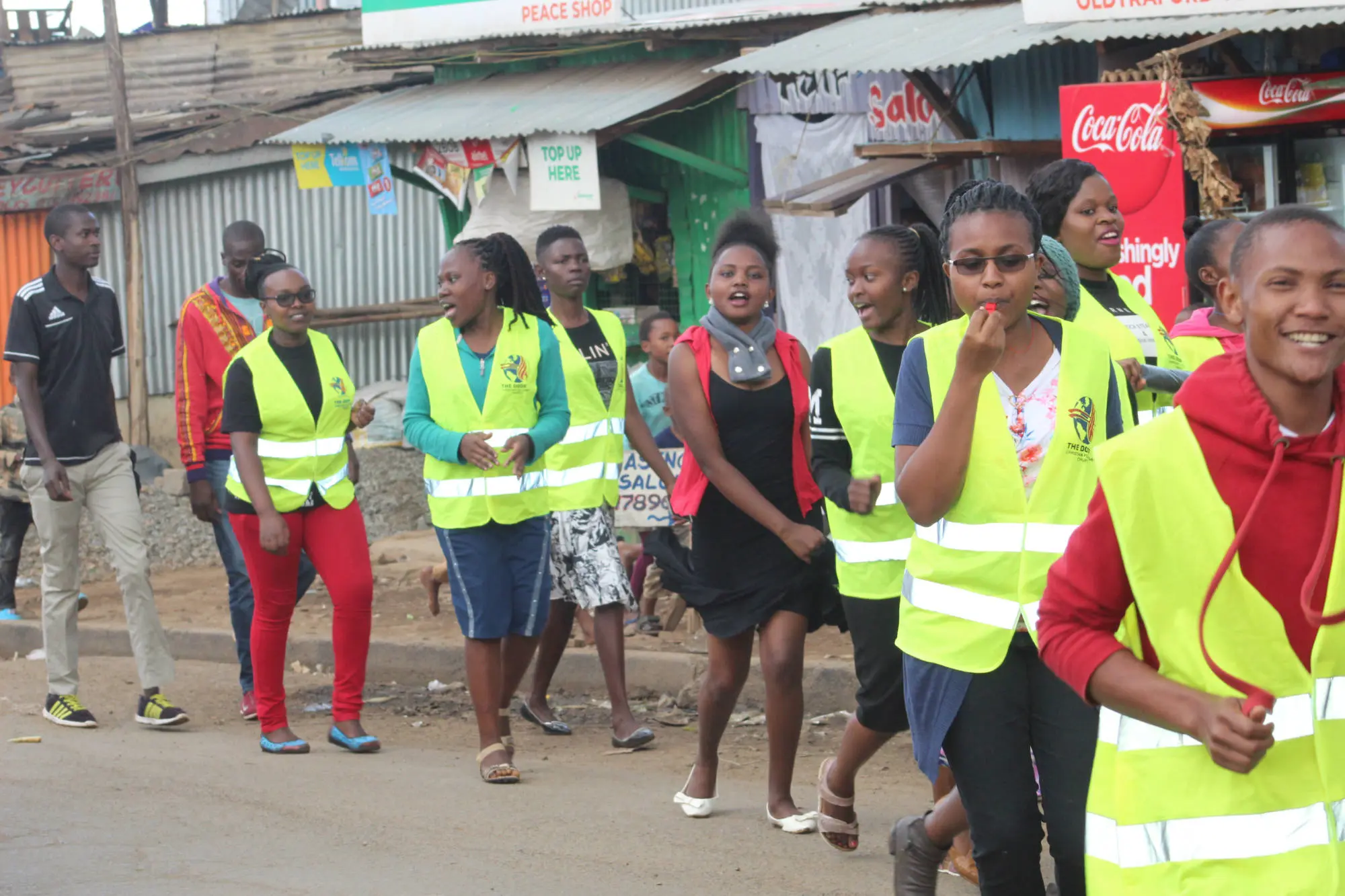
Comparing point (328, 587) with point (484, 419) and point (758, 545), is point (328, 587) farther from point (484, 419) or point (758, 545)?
point (758, 545)

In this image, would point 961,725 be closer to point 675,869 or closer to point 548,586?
point 675,869

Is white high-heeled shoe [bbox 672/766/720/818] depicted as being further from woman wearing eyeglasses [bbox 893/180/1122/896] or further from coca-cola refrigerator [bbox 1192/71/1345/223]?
coca-cola refrigerator [bbox 1192/71/1345/223]

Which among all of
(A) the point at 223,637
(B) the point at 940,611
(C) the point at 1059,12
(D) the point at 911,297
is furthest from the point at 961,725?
(A) the point at 223,637

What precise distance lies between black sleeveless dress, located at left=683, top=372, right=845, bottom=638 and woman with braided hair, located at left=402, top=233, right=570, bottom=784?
1120 mm

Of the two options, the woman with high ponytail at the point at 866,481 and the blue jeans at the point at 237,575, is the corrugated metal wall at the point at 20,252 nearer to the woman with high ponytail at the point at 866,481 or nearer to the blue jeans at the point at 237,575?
the blue jeans at the point at 237,575

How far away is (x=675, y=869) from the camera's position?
221 inches

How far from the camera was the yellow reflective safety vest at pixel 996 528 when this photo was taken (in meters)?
3.79

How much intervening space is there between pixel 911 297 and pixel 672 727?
126 inches

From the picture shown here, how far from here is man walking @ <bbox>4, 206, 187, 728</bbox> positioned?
8.23 meters

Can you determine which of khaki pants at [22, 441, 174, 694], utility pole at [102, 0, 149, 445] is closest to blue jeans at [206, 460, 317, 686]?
khaki pants at [22, 441, 174, 694]

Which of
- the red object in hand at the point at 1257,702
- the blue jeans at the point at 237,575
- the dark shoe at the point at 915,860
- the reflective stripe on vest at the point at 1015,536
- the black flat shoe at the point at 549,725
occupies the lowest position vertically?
the black flat shoe at the point at 549,725

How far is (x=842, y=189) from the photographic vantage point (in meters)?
10.5

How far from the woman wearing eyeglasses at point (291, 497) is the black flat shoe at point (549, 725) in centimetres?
76

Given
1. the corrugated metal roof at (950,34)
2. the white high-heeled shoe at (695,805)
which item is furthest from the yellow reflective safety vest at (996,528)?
the corrugated metal roof at (950,34)
